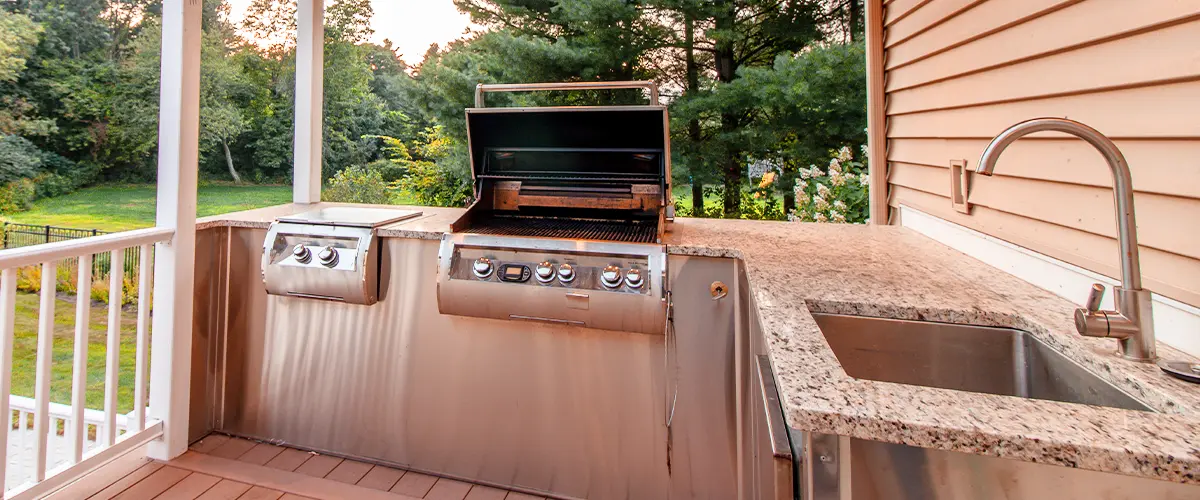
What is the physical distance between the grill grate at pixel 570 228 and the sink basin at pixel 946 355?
0.80m

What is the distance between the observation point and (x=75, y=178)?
196cm

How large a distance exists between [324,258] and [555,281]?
979mm

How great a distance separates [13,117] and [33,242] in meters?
0.42

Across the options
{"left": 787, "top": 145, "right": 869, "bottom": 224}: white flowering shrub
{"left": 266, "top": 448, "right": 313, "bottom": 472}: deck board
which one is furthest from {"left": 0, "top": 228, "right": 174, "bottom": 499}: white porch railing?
{"left": 787, "top": 145, "right": 869, "bottom": 224}: white flowering shrub

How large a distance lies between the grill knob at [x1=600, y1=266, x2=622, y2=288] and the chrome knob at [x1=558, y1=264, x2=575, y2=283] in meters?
0.11

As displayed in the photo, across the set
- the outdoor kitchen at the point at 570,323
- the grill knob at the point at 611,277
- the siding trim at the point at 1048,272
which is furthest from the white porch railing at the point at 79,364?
the siding trim at the point at 1048,272

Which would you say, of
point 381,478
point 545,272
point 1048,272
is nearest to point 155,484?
point 381,478

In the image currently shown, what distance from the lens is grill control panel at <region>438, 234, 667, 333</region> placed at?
1.73 metres

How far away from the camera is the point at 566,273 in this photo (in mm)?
1777

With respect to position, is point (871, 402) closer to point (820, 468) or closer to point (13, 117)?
point (820, 468)

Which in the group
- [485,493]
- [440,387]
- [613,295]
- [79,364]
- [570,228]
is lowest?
[485,493]

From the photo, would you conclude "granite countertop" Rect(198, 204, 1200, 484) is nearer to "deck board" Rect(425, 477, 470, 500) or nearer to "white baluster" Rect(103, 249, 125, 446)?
"deck board" Rect(425, 477, 470, 500)

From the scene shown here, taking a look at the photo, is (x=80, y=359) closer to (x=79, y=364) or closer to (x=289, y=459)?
(x=79, y=364)

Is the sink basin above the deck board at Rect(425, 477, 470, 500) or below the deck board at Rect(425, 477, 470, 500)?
above
